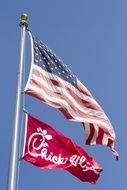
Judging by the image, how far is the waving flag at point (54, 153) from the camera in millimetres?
12703

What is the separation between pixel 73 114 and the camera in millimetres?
13859

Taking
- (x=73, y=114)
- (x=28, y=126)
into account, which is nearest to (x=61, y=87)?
(x=73, y=114)

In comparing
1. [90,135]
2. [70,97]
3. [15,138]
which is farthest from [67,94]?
[15,138]

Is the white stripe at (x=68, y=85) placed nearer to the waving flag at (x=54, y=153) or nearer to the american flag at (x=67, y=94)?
the american flag at (x=67, y=94)

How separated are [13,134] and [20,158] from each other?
529 mm

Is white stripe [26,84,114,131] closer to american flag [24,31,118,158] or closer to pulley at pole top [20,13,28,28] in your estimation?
american flag [24,31,118,158]

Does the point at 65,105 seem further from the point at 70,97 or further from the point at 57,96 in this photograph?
the point at 70,97

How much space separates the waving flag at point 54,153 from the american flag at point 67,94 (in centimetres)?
60

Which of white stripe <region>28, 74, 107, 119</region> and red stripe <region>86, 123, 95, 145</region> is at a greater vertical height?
white stripe <region>28, 74, 107, 119</region>

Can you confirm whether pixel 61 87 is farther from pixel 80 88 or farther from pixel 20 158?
pixel 20 158

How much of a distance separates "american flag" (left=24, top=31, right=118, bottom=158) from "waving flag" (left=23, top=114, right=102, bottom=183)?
23.4 inches

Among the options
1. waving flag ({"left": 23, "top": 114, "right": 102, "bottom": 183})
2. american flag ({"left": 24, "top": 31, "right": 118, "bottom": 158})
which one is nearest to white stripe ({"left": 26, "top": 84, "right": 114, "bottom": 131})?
american flag ({"left": 24, "top": 31, "right": 118, "bottom": 158})

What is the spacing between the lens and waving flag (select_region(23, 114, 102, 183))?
12703mm

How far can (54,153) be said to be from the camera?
13102 mm
